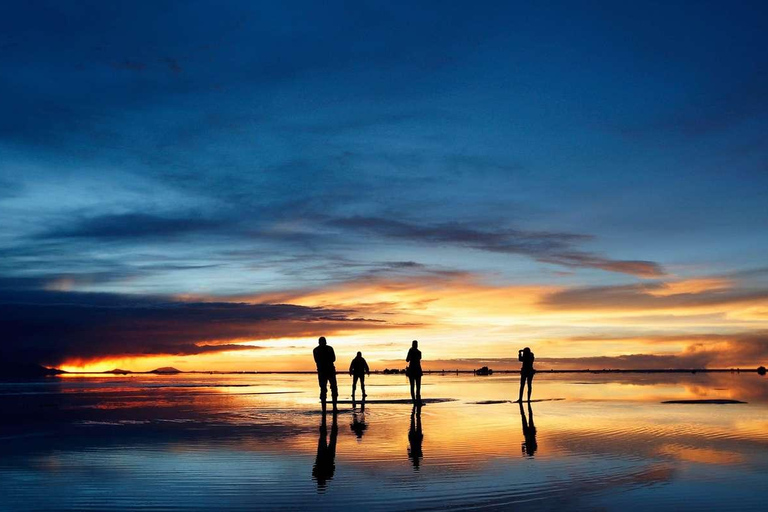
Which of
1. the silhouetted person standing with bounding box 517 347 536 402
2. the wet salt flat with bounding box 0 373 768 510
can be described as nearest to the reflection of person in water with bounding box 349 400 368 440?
the wet salt flat with bounding box 0 373 768 510

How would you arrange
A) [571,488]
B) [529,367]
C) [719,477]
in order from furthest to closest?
[529,367] → [719,477] → [571,488]

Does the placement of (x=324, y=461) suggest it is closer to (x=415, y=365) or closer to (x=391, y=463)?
(x=391, y=463)

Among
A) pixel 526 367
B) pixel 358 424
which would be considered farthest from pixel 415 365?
pixel 358 424

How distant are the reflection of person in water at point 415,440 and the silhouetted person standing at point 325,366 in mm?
3336

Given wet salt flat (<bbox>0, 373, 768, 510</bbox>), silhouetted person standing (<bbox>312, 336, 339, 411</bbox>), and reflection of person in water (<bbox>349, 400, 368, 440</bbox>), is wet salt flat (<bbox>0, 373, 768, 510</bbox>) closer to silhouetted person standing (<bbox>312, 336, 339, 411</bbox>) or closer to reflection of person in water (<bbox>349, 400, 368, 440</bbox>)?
reflection of person in water (<bbox>349, 400, 368, 440</bbox>)

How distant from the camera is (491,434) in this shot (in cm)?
1652

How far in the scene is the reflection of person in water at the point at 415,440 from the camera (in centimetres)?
1242

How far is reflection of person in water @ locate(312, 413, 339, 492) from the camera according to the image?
34.7ft

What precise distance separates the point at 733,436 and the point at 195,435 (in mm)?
12133

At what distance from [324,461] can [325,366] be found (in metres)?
13.0

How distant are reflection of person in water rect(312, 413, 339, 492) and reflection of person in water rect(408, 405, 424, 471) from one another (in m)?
1.37

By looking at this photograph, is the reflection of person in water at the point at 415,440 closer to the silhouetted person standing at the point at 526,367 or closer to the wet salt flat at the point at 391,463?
the wet salt flat at the point at 391,463

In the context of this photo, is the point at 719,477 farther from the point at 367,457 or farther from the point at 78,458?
the point at 78,458

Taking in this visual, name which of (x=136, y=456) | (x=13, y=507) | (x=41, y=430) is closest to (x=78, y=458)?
(x=136, y=456)
